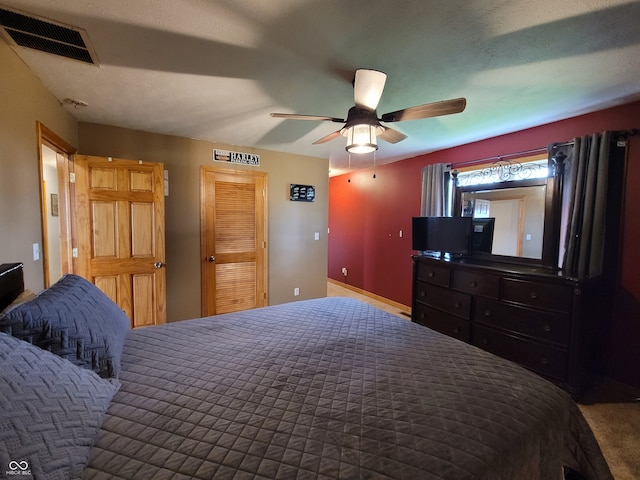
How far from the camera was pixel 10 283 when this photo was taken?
1.48 meters

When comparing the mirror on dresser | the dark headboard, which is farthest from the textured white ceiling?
the dark headboard

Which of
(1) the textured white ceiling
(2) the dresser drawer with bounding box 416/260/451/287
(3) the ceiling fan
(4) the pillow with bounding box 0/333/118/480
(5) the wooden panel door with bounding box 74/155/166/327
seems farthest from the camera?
(2) the dresser drawer with bounding box 416/260/451/287

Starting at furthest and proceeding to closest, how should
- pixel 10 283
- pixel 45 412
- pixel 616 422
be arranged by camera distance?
pixel 616 422 → pixel 10 283 → pixel 45 412

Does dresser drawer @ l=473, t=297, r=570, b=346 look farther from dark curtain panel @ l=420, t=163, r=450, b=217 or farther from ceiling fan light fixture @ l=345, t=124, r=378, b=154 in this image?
ceiling fan light fixture @ l=345, t=124, r=378, b=154

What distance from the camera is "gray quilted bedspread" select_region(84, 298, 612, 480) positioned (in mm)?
802

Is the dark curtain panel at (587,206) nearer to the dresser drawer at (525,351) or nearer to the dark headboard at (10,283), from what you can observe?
the dresser drawer at (525,351)

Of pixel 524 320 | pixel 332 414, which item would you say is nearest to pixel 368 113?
pixel 332 414

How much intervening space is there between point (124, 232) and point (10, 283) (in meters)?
1.65

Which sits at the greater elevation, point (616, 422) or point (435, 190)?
point (435, 190)

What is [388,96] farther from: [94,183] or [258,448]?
[94,183]

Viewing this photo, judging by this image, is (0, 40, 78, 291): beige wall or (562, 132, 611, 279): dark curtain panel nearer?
(0, 40, 78, 291): beige wall

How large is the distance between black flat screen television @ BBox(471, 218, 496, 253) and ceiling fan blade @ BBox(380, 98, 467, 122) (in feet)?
6.34

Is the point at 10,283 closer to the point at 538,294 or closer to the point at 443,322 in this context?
the point at 443,322

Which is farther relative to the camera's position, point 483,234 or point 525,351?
point 483,234
